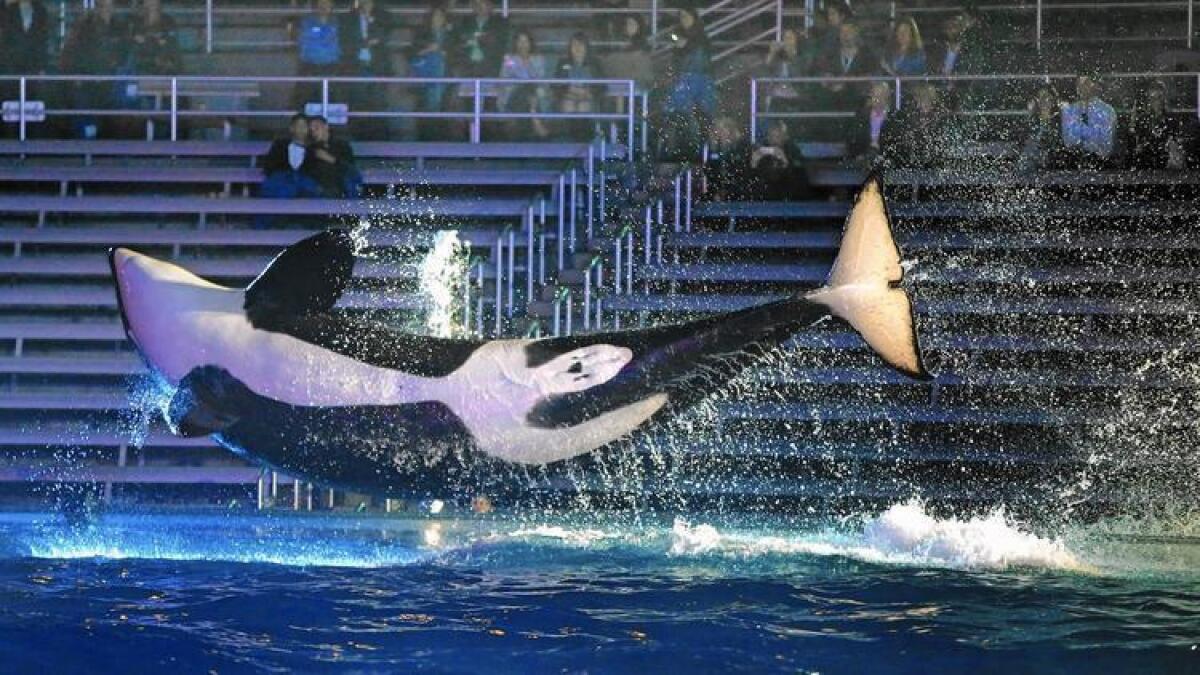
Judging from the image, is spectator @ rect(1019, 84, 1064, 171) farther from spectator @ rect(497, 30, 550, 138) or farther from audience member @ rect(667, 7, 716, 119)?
spectator @ rect(497, 30, 550, 138)

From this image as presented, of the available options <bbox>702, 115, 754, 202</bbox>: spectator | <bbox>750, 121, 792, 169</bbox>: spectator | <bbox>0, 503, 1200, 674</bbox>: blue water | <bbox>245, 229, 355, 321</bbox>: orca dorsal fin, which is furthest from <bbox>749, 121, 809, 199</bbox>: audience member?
<bbox>245, 229, 355, 321</bbox>: orca dorsal fin

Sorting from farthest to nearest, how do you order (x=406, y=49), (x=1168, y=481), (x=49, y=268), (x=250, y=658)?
(x=406, y=49) < (x=49, y=268) < (x=1168, y=481) < (x=250, y=658)

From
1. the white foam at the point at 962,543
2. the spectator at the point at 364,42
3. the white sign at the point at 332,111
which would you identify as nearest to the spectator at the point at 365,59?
the spectator at the point at 364,42

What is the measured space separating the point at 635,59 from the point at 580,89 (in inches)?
30.9

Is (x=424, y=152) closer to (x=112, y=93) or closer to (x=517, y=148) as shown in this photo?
(x=517, y=148)

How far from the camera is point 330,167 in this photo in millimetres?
13055

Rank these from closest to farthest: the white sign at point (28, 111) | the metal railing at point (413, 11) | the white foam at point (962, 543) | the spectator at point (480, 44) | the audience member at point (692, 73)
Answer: the white foam at point (962, 543) → the audience member at point (692, 73) → the white sign at point (28, 111) → the spectator at point (480, 44) → the metal railing at point (413, 11)

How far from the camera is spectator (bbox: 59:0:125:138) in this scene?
14.7m

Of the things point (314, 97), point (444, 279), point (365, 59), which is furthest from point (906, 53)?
point (314, 97)

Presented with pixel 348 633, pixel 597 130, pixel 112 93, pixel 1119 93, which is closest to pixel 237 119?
pixel 112 93

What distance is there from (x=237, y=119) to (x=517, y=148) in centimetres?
259

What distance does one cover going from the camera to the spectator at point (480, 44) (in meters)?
15.1

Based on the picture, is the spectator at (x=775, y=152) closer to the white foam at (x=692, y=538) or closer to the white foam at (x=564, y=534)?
the white foam at (x=692, y=538)

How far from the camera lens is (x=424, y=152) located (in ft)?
45.3
